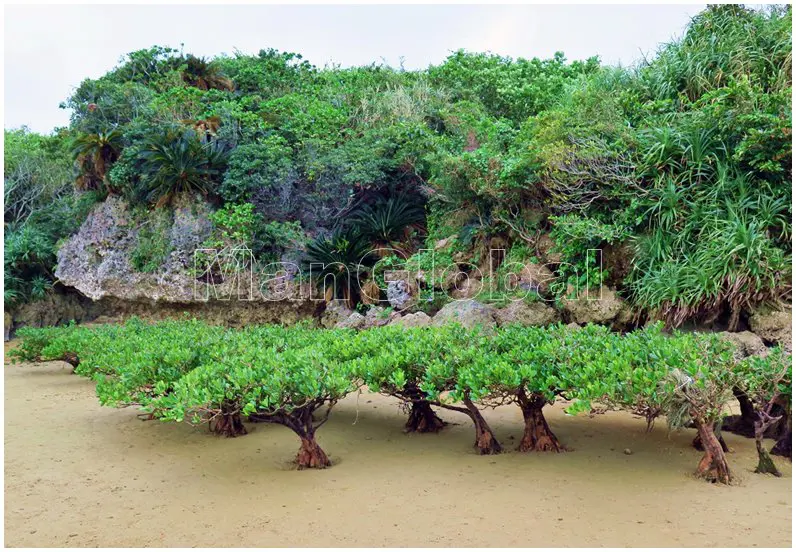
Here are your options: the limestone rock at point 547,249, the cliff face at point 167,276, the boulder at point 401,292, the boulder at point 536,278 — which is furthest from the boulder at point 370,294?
the limestone rock at point 547,249

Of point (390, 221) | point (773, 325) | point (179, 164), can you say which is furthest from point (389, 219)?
point (773, 325)

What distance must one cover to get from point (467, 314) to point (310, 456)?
179 inches

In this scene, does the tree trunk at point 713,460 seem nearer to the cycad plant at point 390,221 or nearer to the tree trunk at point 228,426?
the tree trunk at point 228,426

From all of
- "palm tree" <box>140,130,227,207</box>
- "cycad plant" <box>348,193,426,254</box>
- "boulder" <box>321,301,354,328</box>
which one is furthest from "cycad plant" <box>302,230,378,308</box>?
"palm tree" <box>140,130,227,207</box>

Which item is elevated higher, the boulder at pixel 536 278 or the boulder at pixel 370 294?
the boulder at pixel 536 278

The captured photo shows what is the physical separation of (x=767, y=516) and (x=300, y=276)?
10167 millimetres

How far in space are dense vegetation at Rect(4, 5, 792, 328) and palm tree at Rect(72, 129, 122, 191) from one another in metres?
0.04

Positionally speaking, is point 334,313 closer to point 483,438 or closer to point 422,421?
point 422,421

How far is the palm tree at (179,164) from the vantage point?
42.9ft

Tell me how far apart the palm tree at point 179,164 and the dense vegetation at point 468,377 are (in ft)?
24.1

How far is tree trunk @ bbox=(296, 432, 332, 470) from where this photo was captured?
17.8 ft

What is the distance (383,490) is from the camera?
4.84m

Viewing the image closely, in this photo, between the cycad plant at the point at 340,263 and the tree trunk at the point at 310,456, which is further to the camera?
the cycad plant at the point at 340,263

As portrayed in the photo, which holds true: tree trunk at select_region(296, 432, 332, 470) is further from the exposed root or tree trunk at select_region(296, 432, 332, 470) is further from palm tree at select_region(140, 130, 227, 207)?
palm tree at select_region(140, 130, 227, 207)
